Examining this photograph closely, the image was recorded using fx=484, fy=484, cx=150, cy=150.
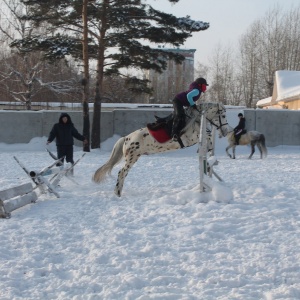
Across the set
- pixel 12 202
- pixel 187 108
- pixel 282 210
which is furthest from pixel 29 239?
pixel 187 108

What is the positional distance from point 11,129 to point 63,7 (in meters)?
6.66

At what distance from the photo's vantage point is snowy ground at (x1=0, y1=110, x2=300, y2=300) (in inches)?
180

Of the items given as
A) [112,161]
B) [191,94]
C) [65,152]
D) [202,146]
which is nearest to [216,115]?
[191,94]

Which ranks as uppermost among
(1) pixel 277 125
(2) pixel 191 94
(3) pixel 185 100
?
(2) pixel 191 94

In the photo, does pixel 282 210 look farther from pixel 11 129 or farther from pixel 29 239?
pixel 11 129

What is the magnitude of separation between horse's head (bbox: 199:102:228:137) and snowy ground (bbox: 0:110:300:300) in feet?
4.08

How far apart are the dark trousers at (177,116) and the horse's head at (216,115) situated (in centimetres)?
56

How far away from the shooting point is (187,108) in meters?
9.57

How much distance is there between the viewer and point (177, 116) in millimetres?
9297

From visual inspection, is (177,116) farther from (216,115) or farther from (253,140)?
(253,140)

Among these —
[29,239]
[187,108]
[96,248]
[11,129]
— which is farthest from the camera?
[11,129]

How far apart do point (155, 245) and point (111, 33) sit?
17.0m

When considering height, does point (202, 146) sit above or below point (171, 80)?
below

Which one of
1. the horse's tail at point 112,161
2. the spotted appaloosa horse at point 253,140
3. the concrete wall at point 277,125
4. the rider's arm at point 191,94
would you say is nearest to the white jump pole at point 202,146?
the rider's arm at point 191,94
